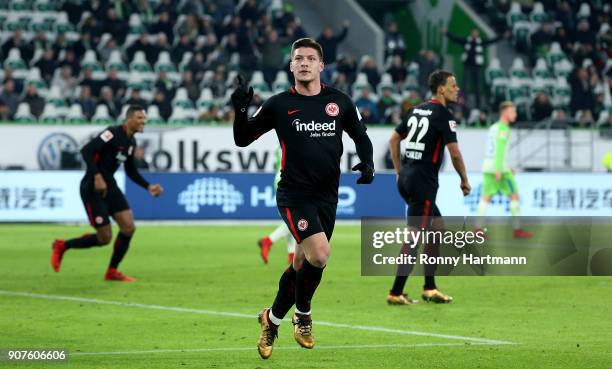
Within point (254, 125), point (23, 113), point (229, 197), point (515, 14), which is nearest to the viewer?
point (254, 125)

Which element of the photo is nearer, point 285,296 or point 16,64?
point 285,296

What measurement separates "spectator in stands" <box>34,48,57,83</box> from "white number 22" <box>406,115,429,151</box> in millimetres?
19846

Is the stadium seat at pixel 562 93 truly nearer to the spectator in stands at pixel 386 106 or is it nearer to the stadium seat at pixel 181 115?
the spectator in stands at pixel 386 106

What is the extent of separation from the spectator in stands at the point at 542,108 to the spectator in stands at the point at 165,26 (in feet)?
33.3

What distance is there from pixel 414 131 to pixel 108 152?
4.44 metres

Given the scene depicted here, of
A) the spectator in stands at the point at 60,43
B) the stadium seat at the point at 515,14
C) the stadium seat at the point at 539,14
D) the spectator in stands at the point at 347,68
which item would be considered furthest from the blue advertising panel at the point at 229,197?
the stadium seat at the point at 539,14

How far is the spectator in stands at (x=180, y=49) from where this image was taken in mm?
33625

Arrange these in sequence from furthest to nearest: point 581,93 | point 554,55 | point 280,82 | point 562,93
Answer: point 554,55 < point 562,93 < point 581,93 < point 280,82

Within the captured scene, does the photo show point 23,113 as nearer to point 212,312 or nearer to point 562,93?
point 562,93

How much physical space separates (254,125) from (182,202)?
1890 centimetres

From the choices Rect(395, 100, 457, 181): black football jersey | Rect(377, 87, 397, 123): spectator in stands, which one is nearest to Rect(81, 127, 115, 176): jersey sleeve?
Rect(395, 100, 457, 181): black football jersey

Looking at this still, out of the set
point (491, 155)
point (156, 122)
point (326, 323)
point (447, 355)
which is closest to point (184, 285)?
point (326, 323)

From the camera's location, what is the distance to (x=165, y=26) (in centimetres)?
3384

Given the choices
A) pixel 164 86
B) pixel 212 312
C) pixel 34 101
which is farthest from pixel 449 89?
pixel 164 86
